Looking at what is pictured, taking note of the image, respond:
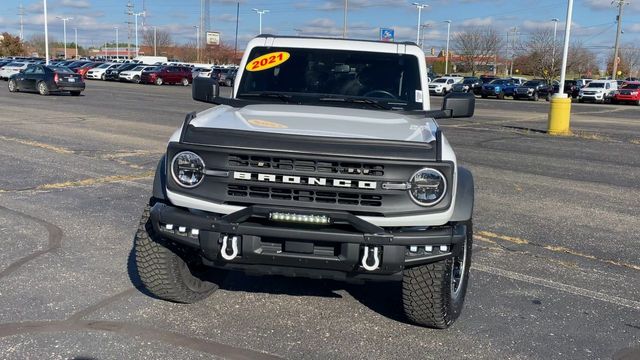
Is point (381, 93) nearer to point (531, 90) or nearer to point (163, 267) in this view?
point (163, 267)

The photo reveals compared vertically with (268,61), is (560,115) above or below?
below

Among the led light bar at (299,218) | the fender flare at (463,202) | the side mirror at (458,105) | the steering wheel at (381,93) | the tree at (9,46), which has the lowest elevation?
the led light bar at (299,218)

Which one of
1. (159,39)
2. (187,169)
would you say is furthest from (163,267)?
(159,39)

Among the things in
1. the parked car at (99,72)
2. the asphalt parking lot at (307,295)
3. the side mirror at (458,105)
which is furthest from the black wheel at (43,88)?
the side mirror at (458,105)

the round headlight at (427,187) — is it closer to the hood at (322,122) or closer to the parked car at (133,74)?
the hood at (322,122)

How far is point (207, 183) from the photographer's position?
3.69m

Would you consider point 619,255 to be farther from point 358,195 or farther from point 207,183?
point 207,183

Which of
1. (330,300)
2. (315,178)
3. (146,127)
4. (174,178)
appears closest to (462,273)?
(330,300)

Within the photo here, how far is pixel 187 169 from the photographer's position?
3766 mm

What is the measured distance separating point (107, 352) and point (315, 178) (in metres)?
1.59

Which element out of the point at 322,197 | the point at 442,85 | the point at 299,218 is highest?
the point at 442,85

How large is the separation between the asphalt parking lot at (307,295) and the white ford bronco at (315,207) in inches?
13.8

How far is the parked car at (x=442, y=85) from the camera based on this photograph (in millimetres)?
51625

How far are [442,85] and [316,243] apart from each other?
50.6 m
